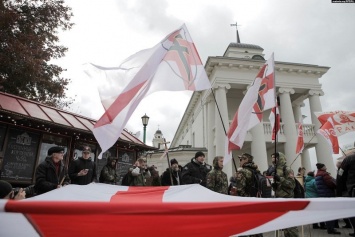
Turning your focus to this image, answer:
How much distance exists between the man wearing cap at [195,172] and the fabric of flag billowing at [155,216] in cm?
543

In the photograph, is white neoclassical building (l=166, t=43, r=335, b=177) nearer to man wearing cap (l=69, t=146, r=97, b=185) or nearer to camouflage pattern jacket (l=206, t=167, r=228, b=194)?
camouflage pattern jacket (l=206, t=167, r=228, b=194)

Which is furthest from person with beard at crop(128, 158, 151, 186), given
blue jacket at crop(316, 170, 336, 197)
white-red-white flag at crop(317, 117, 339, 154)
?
white-red-white flag at crop(317, 117, 339, 154)

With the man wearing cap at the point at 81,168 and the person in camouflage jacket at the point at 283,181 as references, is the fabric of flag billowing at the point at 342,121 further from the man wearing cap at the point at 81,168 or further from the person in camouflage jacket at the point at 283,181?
the man wearing cap at the point at 81,168

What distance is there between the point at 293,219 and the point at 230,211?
0.48 m

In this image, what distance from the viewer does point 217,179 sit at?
20.0 ft

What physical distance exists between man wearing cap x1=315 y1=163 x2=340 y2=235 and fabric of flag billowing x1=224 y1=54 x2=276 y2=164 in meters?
4.13

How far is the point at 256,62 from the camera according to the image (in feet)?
72.9

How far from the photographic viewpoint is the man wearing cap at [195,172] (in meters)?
6.91

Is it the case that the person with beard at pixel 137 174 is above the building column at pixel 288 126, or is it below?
below

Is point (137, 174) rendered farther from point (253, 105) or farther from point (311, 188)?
point (311, 188)

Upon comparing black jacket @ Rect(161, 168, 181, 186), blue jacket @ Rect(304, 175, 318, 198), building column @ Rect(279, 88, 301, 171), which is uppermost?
building column @ Rect(279, 88, 301, 171)

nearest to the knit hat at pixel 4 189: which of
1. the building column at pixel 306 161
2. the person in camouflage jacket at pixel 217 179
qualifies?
the person in camouflage jacket at pixel 217 179

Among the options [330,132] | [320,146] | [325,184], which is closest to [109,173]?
[325,184]

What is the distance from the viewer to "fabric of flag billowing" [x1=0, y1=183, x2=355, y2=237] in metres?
1.21
